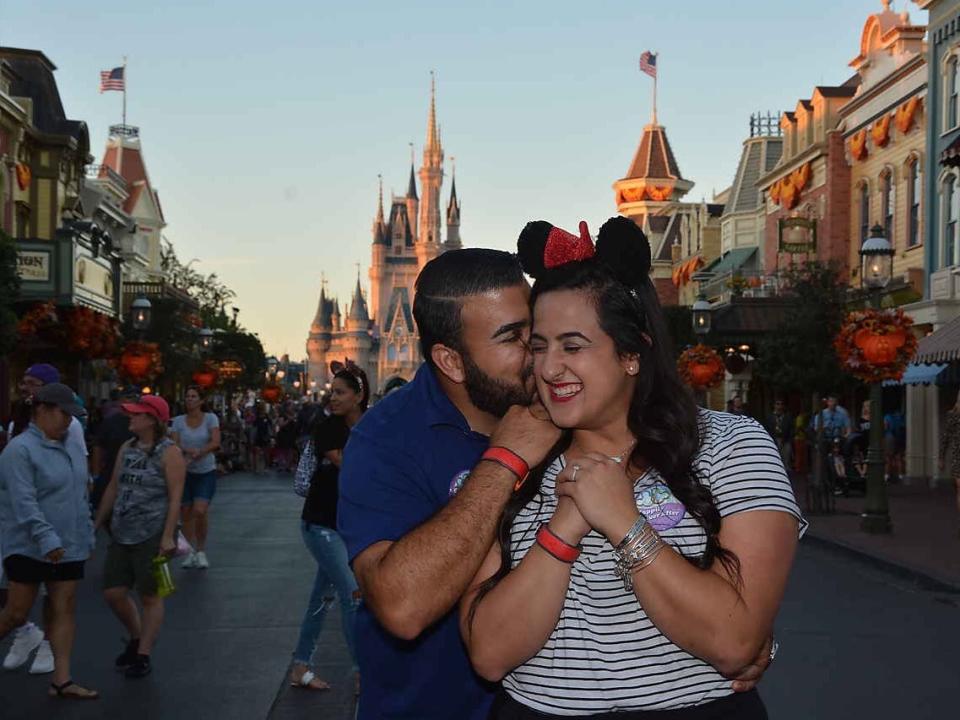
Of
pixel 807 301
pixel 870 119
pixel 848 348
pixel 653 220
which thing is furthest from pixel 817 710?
pixel 653 220

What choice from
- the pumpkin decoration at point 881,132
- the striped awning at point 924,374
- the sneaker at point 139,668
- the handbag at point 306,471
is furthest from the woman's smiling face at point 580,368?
the pumpkin decoration at point 881,132

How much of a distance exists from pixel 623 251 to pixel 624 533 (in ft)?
2.04

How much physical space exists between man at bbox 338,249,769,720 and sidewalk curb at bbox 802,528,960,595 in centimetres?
980

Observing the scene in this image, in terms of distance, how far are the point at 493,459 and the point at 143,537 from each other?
5.99m

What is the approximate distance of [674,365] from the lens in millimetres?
2930

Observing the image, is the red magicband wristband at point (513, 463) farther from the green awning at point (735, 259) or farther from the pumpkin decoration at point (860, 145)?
the green awning at point (735, 259)

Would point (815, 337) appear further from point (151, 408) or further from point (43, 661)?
point (43, 661)

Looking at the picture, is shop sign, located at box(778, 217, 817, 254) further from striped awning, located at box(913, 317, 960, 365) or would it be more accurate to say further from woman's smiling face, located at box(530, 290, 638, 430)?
woman's smiling face, located at box(530, 290, 638, 430)

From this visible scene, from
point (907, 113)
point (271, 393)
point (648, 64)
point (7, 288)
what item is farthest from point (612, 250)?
point (648, 64)

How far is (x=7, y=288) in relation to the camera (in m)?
21.9

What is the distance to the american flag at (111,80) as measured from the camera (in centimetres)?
5647

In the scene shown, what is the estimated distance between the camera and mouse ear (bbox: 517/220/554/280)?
3.01 m

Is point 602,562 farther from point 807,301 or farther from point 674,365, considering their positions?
point 807,301

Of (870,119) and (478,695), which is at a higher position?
(870,119)
